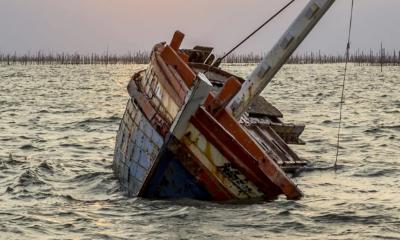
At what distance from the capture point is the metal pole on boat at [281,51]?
9734 millimetres

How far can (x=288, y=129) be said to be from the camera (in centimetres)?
1471

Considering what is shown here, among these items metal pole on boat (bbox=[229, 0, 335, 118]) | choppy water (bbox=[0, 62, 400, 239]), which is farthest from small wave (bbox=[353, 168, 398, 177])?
metal pole on boat (bbox=[229, 0, 335, 118])

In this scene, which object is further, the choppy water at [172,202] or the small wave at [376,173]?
the small wave at [376,173]

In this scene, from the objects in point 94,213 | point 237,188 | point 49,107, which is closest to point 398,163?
point 237,188

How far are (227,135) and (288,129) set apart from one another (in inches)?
233

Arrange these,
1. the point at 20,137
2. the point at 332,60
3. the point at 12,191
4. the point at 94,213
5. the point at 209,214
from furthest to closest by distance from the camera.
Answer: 1. the point at 332,60
2. the point at 20,137
3. the point at 12,191
4. the point at 94,213
5. the point at 209,214

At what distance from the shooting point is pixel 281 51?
9938 millimetres

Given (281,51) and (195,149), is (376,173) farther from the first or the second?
(195,149)

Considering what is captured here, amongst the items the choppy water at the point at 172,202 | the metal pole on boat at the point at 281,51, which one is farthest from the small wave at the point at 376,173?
the metal pole on boat at the point at 281,51

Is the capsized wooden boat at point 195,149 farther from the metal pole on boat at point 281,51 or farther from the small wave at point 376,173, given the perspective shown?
the small wave at point 376,173

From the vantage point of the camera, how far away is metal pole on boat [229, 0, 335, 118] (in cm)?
973

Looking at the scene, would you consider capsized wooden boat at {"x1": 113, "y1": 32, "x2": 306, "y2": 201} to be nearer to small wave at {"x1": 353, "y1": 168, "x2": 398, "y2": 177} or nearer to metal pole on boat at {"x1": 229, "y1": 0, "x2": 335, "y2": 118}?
metal pole on boat at {"x1": 229, "y1": 0, "x2": 335, "y2": 118}

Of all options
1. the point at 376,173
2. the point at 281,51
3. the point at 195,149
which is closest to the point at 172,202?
the point at 195,149

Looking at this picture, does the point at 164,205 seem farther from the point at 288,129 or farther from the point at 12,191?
the point at 288,129
